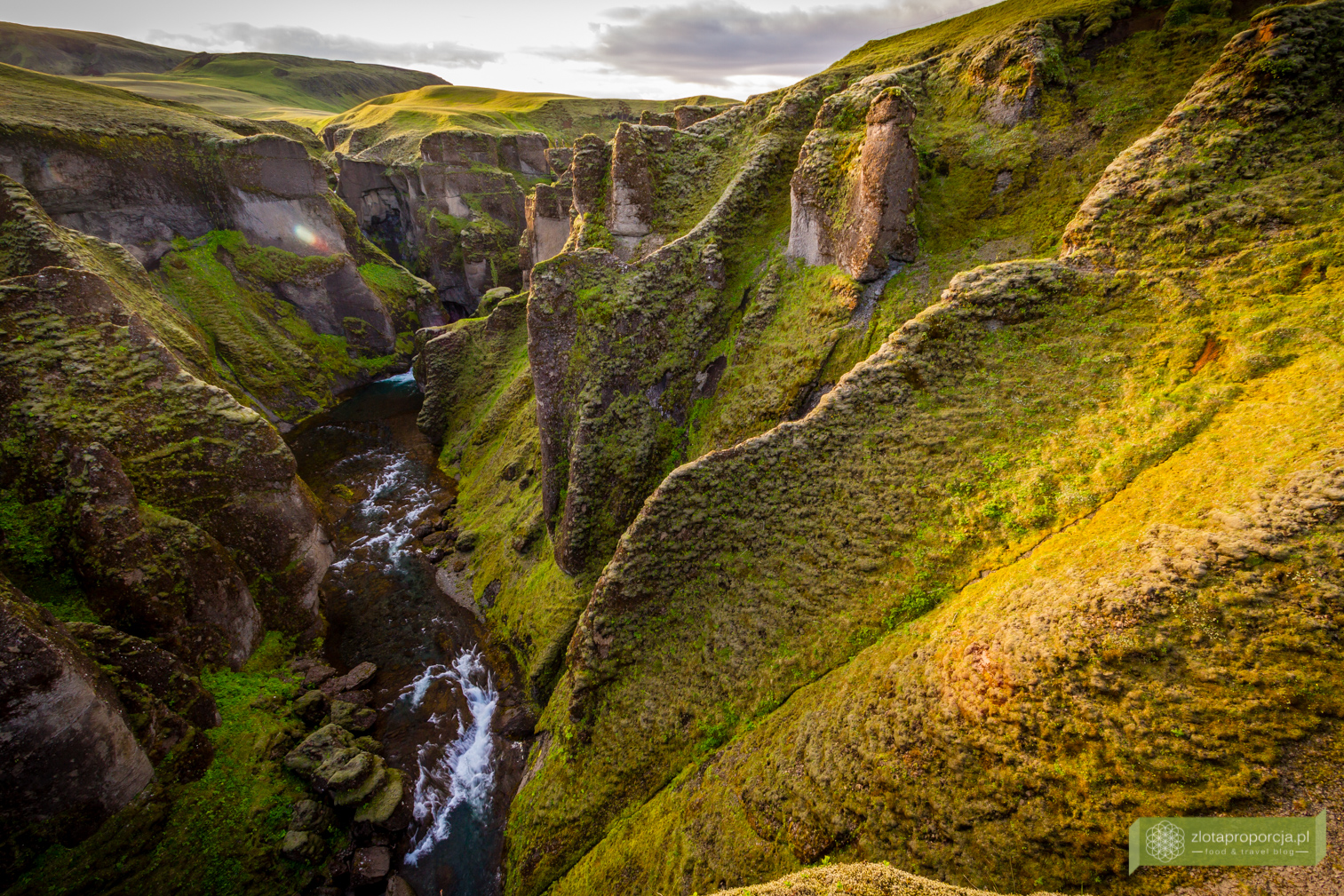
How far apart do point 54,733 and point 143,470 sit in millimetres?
9203

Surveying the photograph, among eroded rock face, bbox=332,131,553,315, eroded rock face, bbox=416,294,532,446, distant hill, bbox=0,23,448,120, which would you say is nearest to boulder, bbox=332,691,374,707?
eroded rock face, bbox=416,294,532,446

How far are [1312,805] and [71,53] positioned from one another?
212m

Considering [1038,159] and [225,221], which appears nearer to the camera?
[1038,159]

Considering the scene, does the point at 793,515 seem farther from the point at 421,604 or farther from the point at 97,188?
the point at 97,188

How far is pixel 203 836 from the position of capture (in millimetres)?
11219

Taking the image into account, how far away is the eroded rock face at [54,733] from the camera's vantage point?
9367 millimetres

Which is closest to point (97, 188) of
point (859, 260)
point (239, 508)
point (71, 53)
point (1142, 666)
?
point (239, 508)

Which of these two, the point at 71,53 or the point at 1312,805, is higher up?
the point at 71,53

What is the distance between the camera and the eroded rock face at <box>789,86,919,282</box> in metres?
12.9

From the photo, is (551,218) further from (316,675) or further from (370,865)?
(370,865)

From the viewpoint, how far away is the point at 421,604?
19953mm

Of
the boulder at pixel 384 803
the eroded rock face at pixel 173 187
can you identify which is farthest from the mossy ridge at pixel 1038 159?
the eroded rock face at pixel 173 187

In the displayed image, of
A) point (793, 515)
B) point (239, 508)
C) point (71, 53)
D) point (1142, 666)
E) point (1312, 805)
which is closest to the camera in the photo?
point (1312, 805)

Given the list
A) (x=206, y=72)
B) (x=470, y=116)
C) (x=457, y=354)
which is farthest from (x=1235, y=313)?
(x=206, y=72)
